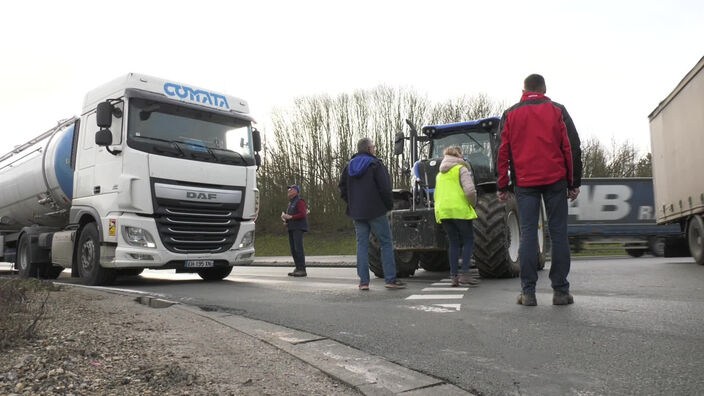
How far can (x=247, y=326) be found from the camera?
4.80 m

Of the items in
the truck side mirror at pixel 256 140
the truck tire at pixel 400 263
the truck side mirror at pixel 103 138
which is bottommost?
the truck tire at pixel 400 263

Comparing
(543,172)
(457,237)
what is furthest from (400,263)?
(543,172)

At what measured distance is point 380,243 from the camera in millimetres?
7688

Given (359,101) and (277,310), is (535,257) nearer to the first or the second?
(277,310)

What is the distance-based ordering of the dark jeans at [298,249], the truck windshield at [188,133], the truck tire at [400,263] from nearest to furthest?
the truck windshield at [188,133]
the truck tire at [400,263]
the dark jeans at [298,249]

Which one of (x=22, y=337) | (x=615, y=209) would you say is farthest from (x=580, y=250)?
(x=22, y=337)

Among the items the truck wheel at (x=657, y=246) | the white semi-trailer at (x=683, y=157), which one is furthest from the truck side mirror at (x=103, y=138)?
the truck wheel at (x=657, y=246)

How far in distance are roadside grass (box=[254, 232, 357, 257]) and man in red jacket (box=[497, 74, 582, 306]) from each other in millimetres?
23888

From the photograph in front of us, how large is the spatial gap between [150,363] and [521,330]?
8.41 ft

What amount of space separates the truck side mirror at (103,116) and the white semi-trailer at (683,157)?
9.77 meters

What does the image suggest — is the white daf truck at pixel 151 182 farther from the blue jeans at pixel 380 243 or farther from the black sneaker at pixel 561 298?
the black sneaker at pixel 561 298

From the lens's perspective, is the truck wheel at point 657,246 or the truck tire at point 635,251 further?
the truck tire at point 635,251

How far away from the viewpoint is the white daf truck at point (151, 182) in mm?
8984

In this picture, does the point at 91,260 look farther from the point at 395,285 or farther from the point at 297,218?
the point at 395,285
